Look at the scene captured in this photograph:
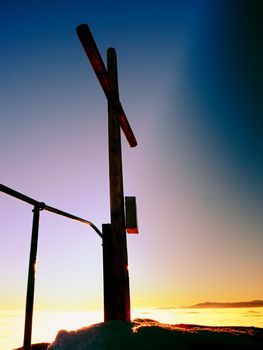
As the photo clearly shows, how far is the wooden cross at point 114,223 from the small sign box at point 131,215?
8 cm

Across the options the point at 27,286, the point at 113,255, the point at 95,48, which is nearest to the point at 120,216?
the point at 113,255

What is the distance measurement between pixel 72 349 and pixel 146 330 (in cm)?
70

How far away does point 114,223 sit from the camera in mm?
3896

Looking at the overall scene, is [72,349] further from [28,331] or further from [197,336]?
[197,336]

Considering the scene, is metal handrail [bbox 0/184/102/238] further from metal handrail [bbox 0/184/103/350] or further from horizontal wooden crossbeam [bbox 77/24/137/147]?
horizontal wooden crossbeam [bbox 77/24/137/147]

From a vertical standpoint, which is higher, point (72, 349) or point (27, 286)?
point (27, 286)

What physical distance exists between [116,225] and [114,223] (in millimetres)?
41

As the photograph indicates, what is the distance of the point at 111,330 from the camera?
265cm

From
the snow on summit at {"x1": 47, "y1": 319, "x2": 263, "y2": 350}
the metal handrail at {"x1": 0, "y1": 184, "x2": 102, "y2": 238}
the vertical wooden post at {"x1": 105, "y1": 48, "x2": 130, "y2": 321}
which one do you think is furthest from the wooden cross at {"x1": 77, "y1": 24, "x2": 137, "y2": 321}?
the metal handrail at {"x1": 0, "y1": 184, "x2": 102, "y2": 238}

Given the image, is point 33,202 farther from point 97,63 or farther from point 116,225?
point 97,63

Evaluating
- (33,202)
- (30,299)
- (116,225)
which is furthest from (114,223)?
(30,299)

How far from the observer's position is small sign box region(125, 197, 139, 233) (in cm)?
400

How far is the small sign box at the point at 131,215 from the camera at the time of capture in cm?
400

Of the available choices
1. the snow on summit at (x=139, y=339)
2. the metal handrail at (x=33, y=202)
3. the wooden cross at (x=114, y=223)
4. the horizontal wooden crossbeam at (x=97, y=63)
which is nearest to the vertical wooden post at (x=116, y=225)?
the wooden cross at (x=114, y=223)
